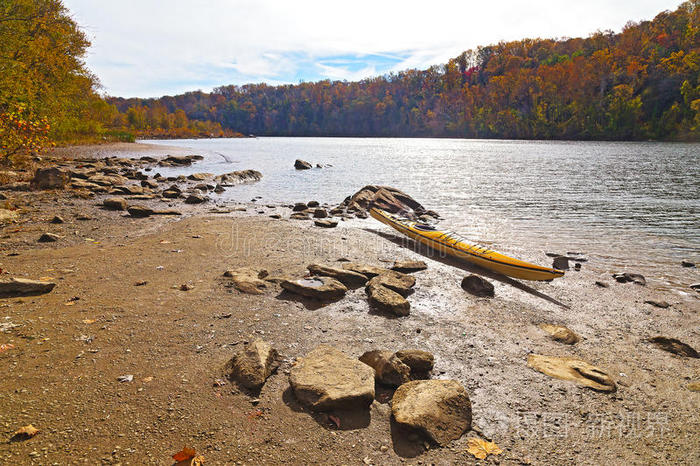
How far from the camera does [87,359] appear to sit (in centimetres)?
398

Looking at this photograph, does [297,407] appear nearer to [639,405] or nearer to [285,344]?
[285,344]

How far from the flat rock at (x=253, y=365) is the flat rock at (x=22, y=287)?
3.39 meters

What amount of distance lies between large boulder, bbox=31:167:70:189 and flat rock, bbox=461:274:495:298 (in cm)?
1687

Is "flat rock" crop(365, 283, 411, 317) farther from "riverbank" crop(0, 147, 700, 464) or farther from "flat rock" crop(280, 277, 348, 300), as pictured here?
"flat rock" crop(280, 277, 348, 300)

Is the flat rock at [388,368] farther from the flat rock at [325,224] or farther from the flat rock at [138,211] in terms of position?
A: the flat rock at [138,211]

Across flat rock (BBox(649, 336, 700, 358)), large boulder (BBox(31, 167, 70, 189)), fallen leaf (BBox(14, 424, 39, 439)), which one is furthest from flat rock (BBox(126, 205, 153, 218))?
flat rock (BBox(649, 336, 700, 358))

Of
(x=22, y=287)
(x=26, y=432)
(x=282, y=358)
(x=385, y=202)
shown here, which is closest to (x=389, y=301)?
(x=282, y=358)

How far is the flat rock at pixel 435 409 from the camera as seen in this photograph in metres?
3.42

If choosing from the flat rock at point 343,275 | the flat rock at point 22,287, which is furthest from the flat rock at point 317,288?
the flat rock at point 22,287

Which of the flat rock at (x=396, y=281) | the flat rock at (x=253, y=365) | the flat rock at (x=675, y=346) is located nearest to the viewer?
the flat rock at (x=253, y=365)

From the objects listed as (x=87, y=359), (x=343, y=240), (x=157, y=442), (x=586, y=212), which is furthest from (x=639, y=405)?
(x=586, y=212)

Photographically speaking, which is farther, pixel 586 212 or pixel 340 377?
pixel 586 212

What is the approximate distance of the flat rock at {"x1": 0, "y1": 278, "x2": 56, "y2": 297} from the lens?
5.08 meters

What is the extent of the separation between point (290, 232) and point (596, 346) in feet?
26.5
